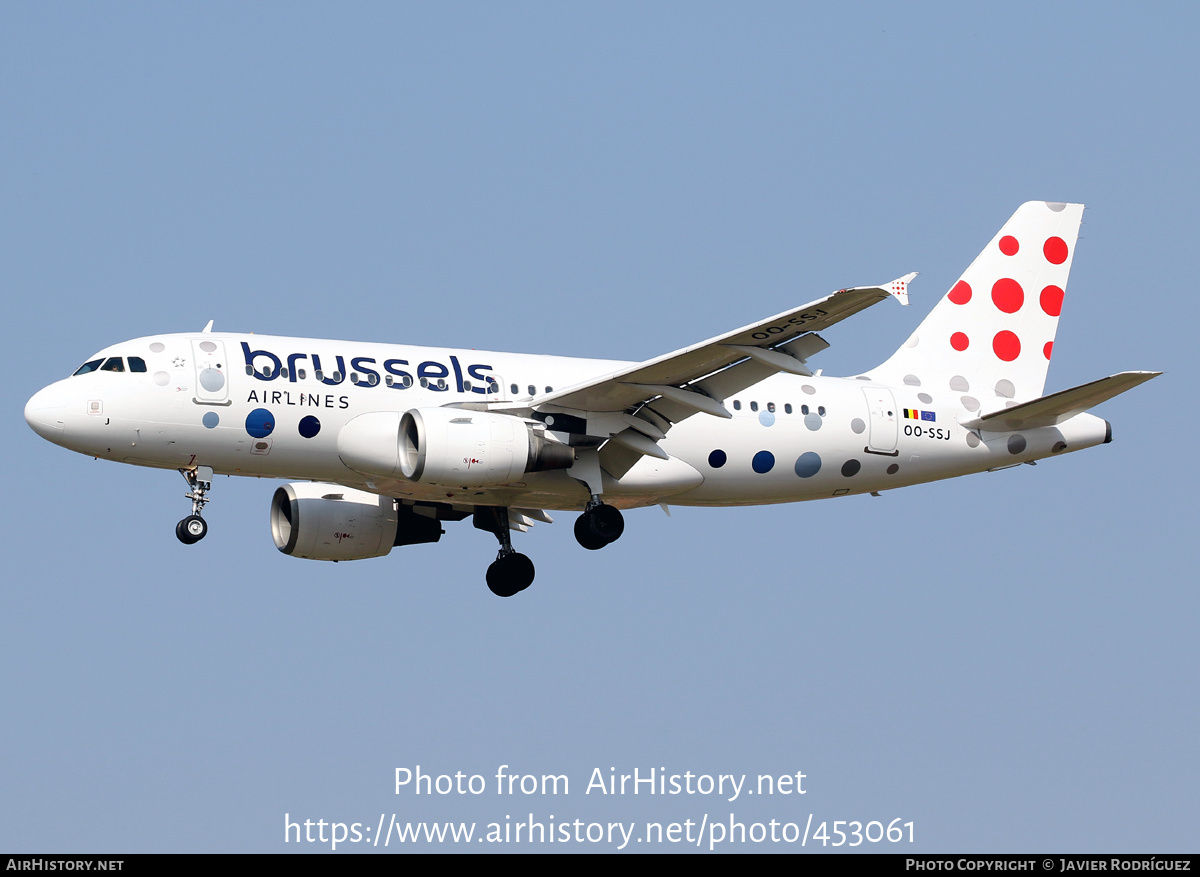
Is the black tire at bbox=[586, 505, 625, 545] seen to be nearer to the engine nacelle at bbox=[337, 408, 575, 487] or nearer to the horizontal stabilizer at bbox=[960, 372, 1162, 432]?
the engine nacelle at bbox=[337, 408, 575, 487]

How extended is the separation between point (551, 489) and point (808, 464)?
5594 mm

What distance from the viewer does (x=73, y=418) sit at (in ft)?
103

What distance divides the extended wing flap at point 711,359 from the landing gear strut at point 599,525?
1951 millimetres

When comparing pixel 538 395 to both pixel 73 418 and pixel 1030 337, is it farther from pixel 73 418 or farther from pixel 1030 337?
pixel 1030 337

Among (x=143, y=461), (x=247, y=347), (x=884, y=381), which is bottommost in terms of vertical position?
(x=143, y=461)

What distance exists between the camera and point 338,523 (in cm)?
3628

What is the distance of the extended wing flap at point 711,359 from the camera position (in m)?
28.2

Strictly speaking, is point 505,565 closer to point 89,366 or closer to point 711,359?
point 711,359

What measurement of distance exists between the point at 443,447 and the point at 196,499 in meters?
4.84

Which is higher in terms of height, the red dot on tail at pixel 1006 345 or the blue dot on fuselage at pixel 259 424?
the red dot on tail at pixel 1006 345

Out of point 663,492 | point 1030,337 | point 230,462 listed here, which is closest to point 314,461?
point 230,462

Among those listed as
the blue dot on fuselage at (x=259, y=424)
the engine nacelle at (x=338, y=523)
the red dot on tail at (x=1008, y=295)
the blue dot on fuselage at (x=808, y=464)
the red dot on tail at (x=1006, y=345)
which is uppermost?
the red dot on tail at (x=1008, y=295)

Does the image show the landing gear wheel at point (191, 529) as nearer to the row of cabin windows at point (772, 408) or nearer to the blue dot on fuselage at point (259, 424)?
the blue dot on fuselage at point (259, 424)

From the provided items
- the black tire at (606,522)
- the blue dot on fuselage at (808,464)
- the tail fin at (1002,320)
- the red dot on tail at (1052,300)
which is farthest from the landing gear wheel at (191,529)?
the red dot on tail at (1052,300)
